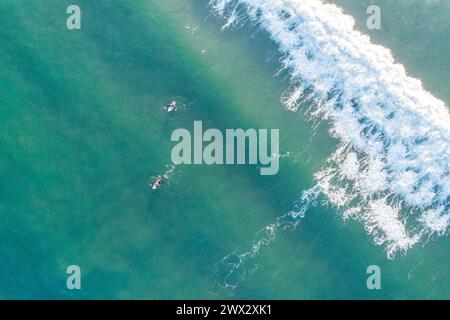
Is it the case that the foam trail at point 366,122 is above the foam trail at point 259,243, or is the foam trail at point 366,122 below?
above

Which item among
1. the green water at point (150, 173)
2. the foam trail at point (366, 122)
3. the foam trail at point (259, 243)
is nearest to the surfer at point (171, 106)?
the green water at point (150, 173)

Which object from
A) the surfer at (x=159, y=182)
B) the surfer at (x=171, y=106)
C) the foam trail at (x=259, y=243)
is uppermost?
the surfer at (x=171, y=106)

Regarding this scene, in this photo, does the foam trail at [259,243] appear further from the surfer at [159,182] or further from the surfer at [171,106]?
the surfer at [171,106]

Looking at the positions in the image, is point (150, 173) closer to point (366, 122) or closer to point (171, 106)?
point (171, 106)

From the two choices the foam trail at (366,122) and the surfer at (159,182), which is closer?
the foam trail at (366,122)

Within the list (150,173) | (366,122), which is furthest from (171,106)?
(366,122)

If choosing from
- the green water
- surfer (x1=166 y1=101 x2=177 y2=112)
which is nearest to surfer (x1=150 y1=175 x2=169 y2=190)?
the green water
